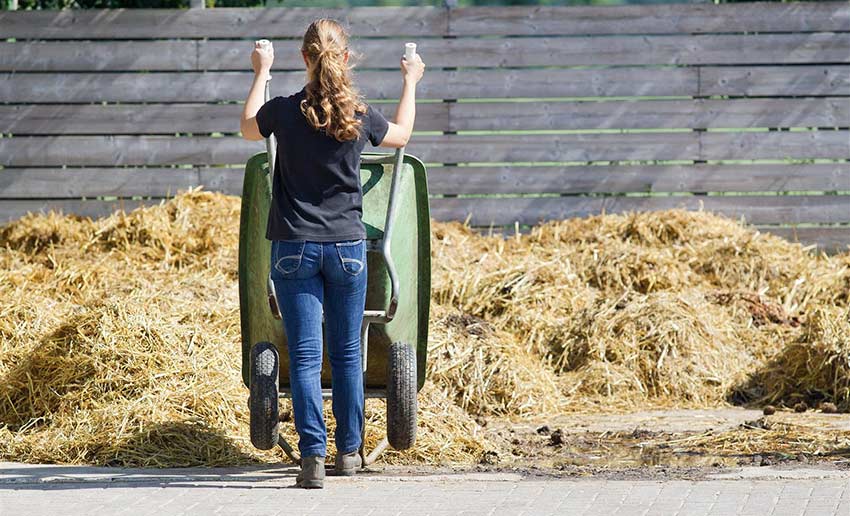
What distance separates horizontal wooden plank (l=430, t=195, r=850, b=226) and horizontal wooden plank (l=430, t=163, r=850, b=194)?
0.21 ft

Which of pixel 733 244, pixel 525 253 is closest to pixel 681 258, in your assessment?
pixel 733 244

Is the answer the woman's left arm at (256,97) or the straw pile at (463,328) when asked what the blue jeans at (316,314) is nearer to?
the woman's left arm at (256,97)

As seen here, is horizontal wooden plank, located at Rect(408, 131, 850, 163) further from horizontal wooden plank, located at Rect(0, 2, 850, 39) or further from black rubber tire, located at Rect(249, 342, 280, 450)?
black rubber tire, located at Rect(249, 342, 280, 450)

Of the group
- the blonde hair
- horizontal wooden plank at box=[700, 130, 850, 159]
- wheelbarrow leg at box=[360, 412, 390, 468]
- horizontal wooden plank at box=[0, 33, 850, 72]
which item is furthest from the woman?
horizontal wooden plank at box=[700, 130, 850, 159]

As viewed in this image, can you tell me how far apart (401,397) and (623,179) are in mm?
4591

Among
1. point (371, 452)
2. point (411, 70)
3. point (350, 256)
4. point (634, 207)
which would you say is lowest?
point (371, 452)

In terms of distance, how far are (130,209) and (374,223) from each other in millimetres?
4520

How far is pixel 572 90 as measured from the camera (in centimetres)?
979

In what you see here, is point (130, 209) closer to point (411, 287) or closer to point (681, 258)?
point (681, 258)

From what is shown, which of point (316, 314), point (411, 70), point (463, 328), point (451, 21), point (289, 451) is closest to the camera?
point (316, 314)

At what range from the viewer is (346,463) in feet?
18.6

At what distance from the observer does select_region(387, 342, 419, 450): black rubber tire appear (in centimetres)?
562

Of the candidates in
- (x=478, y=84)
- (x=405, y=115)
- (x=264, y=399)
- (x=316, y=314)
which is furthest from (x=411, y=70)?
(x=478, y=84)

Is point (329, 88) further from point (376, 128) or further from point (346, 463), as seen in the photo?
point (346, 463)
